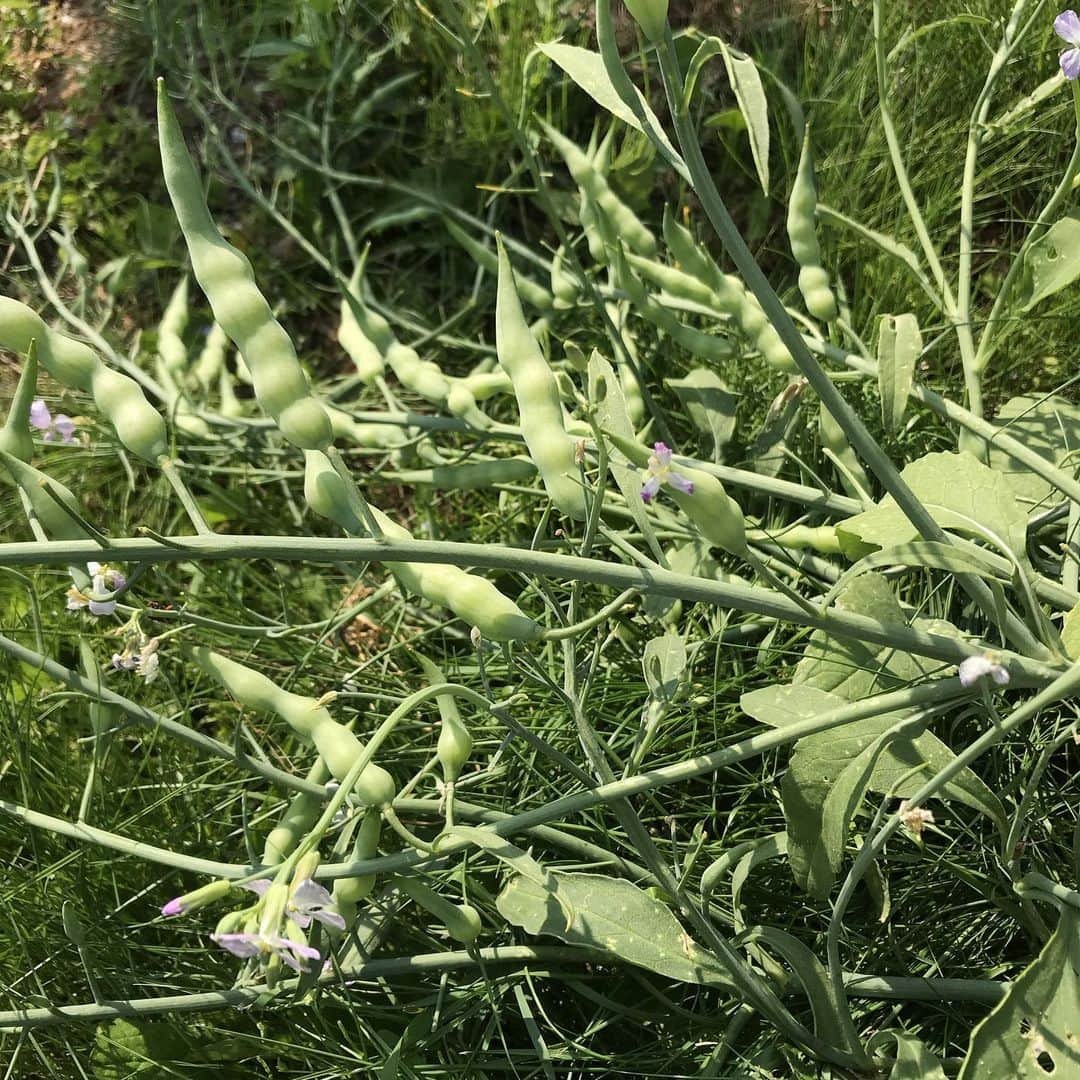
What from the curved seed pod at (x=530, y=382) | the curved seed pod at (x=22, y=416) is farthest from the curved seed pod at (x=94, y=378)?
the curved seed pod at (x=530, y=382)

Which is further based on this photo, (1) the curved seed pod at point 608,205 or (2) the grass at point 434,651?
(1) the curved seed pod at point 608,205

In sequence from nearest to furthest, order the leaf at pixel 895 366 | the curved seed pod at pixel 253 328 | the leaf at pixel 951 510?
1. the curved seed pod at pixel 253 328
2. the leaf at pixel 951 510
3. the leaf at pixel 895 366

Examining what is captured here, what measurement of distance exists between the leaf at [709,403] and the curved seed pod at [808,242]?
22 centimetres

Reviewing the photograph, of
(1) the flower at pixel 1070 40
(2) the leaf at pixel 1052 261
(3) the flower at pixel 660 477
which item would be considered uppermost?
(1) the flower at pixel 1070 40

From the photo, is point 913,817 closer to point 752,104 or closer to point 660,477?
point 660,477

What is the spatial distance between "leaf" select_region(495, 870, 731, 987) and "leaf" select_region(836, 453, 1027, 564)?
0.41 metres

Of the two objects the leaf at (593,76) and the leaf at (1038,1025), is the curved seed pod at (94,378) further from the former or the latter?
the leaf at (1038,1025)

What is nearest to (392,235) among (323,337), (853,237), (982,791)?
(323,337)

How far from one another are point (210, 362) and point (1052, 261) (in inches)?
52.4

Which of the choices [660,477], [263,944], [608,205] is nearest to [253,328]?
[660,477]

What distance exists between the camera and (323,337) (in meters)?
2.21

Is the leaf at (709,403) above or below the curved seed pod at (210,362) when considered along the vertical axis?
above

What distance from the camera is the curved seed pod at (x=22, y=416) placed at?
79cm

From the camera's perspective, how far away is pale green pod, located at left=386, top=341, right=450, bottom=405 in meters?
1.57
